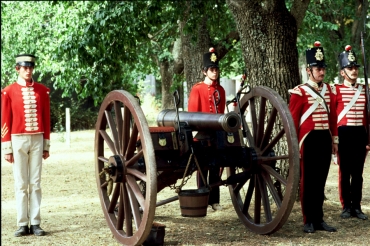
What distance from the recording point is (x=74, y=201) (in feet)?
29.8

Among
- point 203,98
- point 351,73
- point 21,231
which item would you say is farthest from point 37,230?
point 351,73

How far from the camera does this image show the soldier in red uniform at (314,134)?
617 centimetres

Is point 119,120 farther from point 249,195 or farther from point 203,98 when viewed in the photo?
point 203,98

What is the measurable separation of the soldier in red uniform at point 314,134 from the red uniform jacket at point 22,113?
239 centimetres

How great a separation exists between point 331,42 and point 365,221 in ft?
45.1

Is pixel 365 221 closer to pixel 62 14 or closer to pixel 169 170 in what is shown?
pixel 169 170

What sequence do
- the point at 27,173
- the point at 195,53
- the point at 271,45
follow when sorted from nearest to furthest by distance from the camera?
the point at 27,173
the point at 271,45
the point at 195,53

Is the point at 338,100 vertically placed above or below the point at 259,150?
above

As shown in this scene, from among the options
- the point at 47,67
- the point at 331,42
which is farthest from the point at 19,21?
the point at 331,42

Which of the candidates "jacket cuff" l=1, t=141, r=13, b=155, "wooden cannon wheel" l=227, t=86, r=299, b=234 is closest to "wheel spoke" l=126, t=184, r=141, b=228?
"wooden cannon wheel" l=227, t=86, r=299, b=234

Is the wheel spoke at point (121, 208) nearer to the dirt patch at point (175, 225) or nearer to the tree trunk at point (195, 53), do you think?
the dirt patch at point (175, 225)

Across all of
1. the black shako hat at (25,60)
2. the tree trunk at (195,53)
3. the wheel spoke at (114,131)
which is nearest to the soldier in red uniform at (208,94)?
the wheel spoke at (114,131)

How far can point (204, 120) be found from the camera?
5.67 m

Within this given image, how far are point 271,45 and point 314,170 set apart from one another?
2.06 meters
